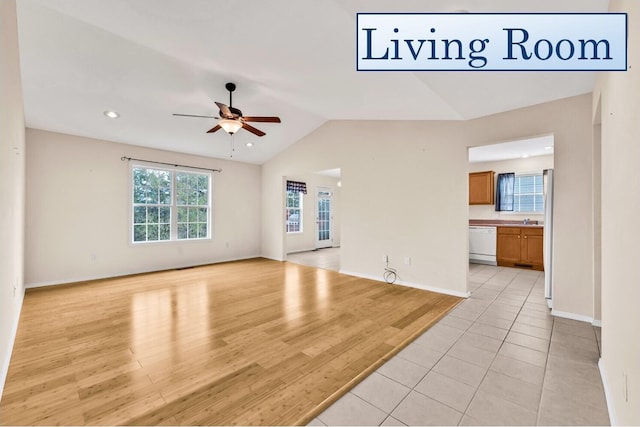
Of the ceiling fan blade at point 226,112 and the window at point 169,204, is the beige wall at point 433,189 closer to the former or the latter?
the window at point 169,204

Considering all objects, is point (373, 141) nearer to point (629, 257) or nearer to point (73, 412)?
point (629, 257)

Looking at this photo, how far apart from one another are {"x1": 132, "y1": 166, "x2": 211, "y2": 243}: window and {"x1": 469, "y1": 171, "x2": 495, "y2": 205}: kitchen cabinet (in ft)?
20.3

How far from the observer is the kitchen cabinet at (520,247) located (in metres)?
5.25

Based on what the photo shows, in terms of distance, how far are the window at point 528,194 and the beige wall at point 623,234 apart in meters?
4.73

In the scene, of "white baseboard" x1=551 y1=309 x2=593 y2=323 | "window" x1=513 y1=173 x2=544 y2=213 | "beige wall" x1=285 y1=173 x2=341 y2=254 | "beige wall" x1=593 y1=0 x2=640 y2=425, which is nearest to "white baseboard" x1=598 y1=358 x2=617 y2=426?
"beige wall" x1=593 y1=0 x2=640 y2=425

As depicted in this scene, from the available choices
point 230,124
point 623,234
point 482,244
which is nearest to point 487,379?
point 623,234

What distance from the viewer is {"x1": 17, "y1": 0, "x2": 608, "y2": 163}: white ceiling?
207cm

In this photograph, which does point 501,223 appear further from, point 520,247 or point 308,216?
point 308,216

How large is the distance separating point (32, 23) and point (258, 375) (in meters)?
3.54

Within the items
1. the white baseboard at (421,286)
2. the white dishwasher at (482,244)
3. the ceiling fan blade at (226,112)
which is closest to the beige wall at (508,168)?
the white dishwasher at (482,244)

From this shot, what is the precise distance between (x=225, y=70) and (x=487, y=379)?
3.84m

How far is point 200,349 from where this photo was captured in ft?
7.68

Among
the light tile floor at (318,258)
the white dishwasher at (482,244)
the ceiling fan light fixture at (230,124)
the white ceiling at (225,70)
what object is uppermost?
the white ceiling at (225,70)

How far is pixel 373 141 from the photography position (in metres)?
Answer: 4.63
